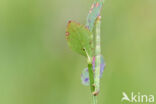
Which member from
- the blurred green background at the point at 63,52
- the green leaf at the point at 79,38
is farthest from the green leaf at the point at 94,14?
the blurred green background at the point at 63,52

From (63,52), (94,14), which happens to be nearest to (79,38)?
(94,14)

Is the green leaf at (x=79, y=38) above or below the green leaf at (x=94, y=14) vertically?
below

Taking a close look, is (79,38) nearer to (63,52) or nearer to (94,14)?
(94,14)

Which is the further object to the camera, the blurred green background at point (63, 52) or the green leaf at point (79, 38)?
the blurred green background at point (63, 52)

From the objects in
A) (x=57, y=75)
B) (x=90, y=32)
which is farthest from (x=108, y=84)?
(x=90, y=32)

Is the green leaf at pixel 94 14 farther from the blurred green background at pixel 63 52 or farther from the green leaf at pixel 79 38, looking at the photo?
the blurred green background at pixel 63 52

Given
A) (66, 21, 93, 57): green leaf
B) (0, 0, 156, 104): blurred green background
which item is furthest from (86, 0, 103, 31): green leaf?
(0, 0, 156, 104): blurred green background

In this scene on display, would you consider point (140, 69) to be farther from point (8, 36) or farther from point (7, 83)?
point (8, 36)
